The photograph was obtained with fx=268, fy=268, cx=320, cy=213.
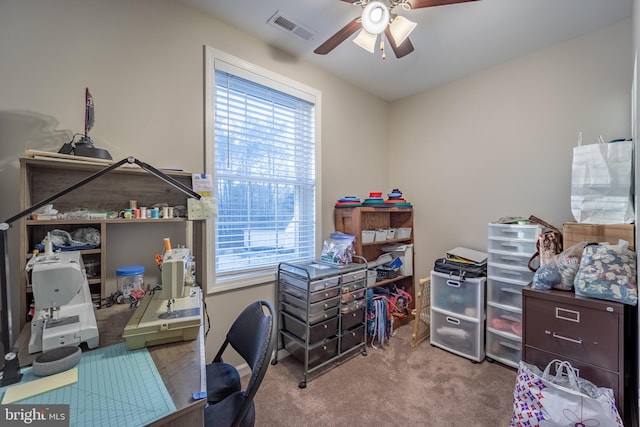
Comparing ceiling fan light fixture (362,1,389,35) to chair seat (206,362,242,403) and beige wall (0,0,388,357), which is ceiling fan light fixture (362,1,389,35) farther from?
chair seat (206,362,242,403)

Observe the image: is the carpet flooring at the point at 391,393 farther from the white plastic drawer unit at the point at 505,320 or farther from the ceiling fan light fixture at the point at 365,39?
the ceiling fan light fixture at the point at 365,39

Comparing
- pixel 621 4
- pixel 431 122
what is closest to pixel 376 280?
pixel 431 122

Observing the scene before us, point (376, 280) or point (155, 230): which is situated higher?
point (155, 230)

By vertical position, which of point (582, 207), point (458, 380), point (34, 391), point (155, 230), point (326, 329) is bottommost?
point (458, 380)

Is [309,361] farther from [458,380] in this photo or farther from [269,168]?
[269,168]

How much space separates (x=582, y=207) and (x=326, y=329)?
197 centimetres

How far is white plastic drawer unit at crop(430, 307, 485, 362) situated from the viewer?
228 cm

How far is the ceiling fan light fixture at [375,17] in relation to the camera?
5.11 ft

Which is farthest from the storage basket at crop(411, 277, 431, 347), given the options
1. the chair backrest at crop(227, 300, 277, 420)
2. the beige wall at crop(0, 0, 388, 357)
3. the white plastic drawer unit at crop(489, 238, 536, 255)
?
the chair backrest at crop(227, 300, 277, 420)

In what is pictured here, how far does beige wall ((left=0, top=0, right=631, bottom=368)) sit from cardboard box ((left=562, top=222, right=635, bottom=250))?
0.51m

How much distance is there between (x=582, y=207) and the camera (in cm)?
177

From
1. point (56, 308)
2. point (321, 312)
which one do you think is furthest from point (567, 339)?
point (56, 308)

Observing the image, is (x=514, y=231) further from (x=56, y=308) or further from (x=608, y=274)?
(x=56, y=308)

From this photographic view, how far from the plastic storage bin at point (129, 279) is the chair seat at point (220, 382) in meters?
0.63
